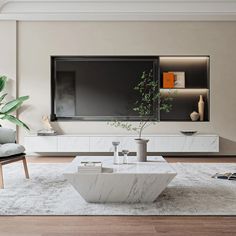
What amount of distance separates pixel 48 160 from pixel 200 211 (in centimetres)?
361

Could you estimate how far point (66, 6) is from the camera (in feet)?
19.9

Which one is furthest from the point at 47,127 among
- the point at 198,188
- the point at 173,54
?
the point at 198,188

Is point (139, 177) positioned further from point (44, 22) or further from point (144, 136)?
point (44, 22)

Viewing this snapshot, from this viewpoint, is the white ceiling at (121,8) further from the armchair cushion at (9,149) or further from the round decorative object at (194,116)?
the armchair cushion at (9,149)

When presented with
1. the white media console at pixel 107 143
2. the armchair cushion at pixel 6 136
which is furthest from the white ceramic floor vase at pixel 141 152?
the white media console at pixel 107 143


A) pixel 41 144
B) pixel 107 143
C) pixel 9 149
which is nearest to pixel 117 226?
pixel 9 149

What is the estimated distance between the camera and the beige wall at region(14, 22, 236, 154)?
6.33 m

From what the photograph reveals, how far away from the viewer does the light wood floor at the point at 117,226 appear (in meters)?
2.35

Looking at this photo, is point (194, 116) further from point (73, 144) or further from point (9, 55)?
point (9, 55)

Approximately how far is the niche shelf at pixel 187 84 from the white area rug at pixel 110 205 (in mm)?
2206

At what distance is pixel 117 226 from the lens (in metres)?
2.49

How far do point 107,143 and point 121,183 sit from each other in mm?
3132

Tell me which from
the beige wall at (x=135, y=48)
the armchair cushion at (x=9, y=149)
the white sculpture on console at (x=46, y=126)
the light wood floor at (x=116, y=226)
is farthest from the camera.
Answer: the beige wall at (x=135, y=48)

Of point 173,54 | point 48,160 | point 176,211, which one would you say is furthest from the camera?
point 173,54
